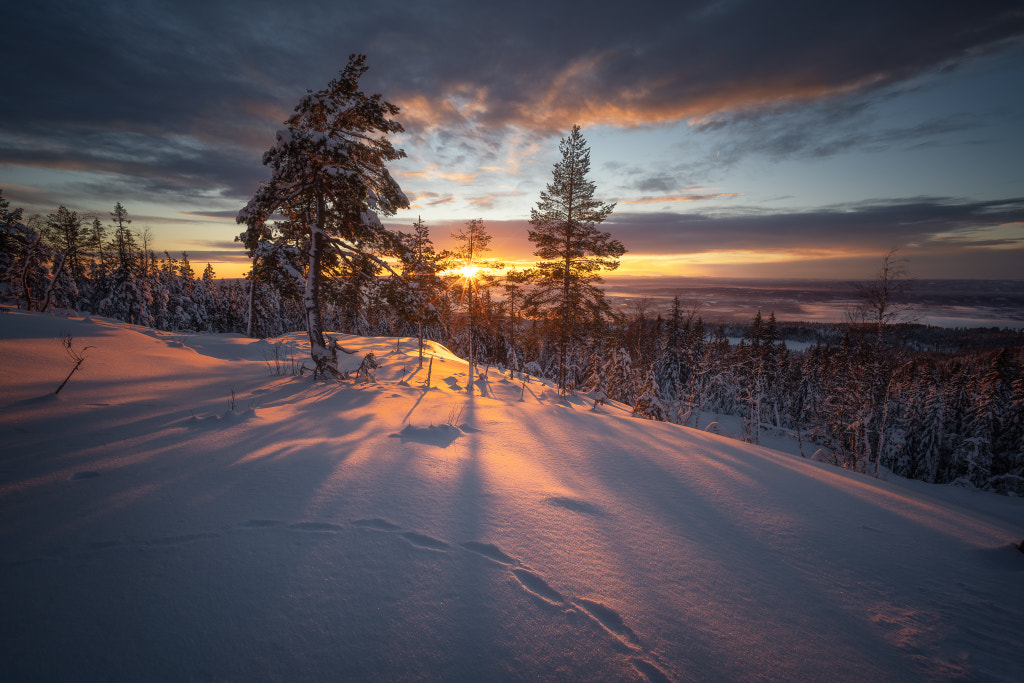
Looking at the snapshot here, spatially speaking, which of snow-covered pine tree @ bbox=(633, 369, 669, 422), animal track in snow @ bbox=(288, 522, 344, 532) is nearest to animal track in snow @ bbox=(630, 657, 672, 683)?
animal track in snow @ bbox=(288, 522, 344, 532)

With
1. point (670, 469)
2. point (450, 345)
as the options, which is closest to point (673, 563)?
point (670, 469)

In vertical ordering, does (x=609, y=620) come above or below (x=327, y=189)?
below

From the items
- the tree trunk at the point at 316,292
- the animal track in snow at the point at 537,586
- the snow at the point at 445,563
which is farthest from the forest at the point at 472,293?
the animal track in snow at the point at 537,586

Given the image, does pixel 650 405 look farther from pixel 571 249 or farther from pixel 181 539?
pixel 181 539

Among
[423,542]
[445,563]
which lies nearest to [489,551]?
[445,563]

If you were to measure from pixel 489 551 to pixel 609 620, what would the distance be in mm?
863

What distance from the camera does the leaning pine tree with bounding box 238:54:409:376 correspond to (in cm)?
757

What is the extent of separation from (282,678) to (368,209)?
28.2 ft

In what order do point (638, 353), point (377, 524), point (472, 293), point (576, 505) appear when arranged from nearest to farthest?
point (377, 524), point (576, 505), point (472, 293), point (638, 353)

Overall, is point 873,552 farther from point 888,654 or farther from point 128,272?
point 128,272

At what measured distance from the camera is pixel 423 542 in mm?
2496

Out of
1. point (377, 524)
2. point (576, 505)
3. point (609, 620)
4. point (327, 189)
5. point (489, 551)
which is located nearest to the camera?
point (609, 620)

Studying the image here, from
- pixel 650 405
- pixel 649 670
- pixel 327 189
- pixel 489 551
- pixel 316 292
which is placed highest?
pixel 327 189

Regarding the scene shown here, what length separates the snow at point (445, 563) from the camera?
67.7 inches
